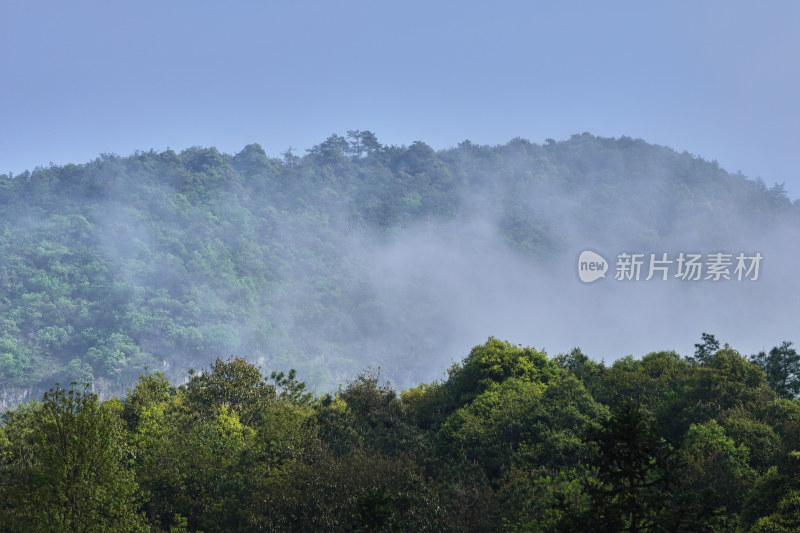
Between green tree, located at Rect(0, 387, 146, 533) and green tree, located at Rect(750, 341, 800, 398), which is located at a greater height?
green tree, located at Rect(750, 341, 800, 398)

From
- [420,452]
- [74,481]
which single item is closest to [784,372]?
[420,452]

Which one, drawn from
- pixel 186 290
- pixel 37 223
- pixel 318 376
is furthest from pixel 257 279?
pixel 37 223

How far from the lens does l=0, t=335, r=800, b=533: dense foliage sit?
2812 centimetres

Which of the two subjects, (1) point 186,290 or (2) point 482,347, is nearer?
(2) point 482,347

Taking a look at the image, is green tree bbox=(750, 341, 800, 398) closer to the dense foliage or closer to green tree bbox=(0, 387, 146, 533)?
the dense foliage

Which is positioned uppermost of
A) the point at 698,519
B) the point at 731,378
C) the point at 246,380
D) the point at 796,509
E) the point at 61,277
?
the point at 61,277

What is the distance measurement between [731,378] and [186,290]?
15243 cm

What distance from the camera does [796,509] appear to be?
1084 inches

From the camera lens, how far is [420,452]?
43.7m

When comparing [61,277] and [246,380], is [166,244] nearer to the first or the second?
[61,277]

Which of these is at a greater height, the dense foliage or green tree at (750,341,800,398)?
green tree at (750,341,800,398)

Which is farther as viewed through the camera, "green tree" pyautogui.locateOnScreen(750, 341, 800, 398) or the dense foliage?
"green tree" pyautogui.locateOnScreen(750, 341, 800, 398)

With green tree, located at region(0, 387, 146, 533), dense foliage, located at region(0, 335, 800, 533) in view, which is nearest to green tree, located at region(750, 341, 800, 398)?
dense foliage, located at region(0, 335, 800, 533)

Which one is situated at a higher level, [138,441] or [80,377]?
[80,377]
